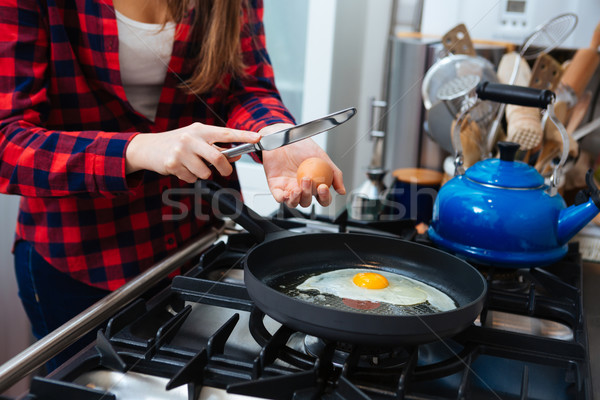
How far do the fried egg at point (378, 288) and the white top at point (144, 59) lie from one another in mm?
431

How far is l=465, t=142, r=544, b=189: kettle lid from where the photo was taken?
84 cm

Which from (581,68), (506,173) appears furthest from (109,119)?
(581,68)

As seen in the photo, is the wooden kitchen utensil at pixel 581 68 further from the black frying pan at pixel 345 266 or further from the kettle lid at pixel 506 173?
the black frying pan at pixel 345 266

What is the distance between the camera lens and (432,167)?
152cm

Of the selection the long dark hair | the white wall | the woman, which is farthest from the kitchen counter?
the white wall

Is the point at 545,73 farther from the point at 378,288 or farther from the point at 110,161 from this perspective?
the point at 110,161

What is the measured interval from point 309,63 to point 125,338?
1.14 m

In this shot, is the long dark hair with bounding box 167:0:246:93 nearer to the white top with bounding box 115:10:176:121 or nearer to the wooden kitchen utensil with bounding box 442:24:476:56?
the white top with bounding box 115:10:176:121

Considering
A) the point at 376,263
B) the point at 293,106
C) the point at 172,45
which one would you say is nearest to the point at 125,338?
the point at 376,263

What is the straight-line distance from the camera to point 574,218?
820 mm

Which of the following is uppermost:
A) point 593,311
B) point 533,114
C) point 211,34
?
point 211,34

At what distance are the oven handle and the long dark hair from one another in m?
0.26

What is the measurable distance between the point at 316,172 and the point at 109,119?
35 centimetres

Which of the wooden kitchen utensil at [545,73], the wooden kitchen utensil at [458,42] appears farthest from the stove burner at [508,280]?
the wooden kitchen utensil at [458,42]
